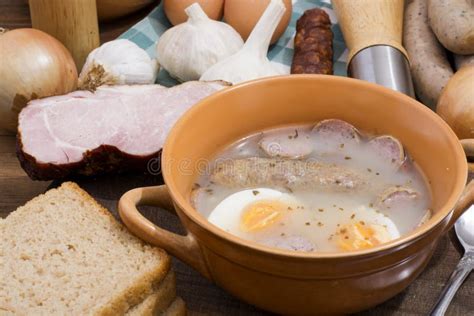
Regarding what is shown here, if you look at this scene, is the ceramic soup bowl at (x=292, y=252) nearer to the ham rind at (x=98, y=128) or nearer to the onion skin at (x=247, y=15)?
the ham rind at (x=98, y=128)

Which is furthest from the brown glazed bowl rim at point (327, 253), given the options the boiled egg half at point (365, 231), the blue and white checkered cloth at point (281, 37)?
the blue and white checkered cloth at point (281, 37)

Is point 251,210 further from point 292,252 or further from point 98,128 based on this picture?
point 98,128

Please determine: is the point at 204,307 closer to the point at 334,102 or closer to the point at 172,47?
the point at 334,102

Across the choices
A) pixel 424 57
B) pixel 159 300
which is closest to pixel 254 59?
pixel 424 57

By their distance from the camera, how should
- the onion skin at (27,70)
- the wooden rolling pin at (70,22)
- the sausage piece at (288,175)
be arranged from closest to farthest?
the sausage piece at (288,175)
the onion skin at (27,70)
the wooden rolling pin at (70,22)

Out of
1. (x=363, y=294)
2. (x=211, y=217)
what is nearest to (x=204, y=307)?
(x=211, y=217)

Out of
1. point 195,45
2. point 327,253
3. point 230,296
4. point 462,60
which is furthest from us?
point 195,45
